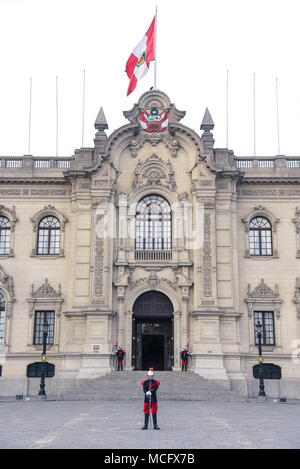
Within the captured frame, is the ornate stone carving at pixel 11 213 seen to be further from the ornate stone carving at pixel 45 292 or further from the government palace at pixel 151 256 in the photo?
the ornate stone carving at pixel 45 292

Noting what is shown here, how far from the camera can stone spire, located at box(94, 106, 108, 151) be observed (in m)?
35.7

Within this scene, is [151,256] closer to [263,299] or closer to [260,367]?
[263,299]

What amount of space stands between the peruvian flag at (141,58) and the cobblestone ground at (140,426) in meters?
20.6

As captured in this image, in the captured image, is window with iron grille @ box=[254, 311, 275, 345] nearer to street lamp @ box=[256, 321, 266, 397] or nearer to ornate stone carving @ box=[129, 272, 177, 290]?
street lamp @ box=[256, 321, 266, 397]

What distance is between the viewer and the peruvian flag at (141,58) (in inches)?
1389

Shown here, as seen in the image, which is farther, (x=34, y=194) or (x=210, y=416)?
(x=34, y=194)

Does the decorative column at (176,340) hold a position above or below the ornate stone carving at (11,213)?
below

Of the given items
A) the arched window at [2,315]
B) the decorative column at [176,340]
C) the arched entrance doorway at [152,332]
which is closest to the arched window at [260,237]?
the decorative column at [176,340]

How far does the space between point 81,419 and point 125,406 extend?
18.9ft

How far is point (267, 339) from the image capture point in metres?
33.9

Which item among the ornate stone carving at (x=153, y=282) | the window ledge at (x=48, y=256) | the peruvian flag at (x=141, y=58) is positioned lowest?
the ornate stone carving at (x=153, y=282)

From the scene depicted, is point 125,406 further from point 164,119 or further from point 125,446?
point 164,119

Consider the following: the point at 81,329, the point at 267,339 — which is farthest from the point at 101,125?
the point at 267,339

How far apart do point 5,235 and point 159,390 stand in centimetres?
1417
